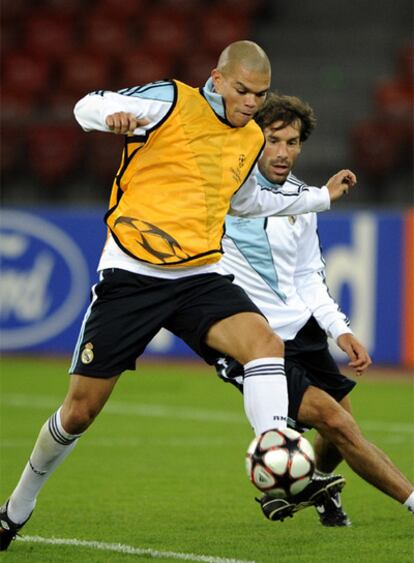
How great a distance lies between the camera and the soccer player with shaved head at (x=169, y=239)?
19.7ft

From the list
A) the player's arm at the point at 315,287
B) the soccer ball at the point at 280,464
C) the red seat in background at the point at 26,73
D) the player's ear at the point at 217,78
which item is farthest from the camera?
the red seat in background at the point at 26,73

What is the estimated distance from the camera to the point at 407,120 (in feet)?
58.8

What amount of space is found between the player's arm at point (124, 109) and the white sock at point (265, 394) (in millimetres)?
1139

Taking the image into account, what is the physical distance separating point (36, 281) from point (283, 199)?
9848 millimetres

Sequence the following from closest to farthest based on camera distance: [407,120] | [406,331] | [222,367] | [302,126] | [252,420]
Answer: [252,420] < [222,367] < [302,126] < [406,331] < [407,120]

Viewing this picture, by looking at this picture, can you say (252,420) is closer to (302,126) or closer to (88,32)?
(302,126)

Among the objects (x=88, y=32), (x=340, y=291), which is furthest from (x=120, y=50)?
(x=340, y=291)

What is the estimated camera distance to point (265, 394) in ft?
19.0

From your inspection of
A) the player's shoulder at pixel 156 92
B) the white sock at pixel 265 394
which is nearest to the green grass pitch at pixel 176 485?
the white sock at pixel 265 394

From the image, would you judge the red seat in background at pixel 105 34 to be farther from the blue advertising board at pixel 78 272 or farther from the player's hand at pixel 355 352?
the player's hand at pixel 355 352

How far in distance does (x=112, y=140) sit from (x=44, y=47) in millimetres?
3372

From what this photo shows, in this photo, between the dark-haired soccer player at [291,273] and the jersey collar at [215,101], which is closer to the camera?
the jersey collar at [215,101]

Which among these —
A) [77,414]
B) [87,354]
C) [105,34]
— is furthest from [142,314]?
[105,34]

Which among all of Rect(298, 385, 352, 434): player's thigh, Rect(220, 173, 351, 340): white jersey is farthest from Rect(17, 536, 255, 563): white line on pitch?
Rect(220, 173, 351, 340): white jersey
